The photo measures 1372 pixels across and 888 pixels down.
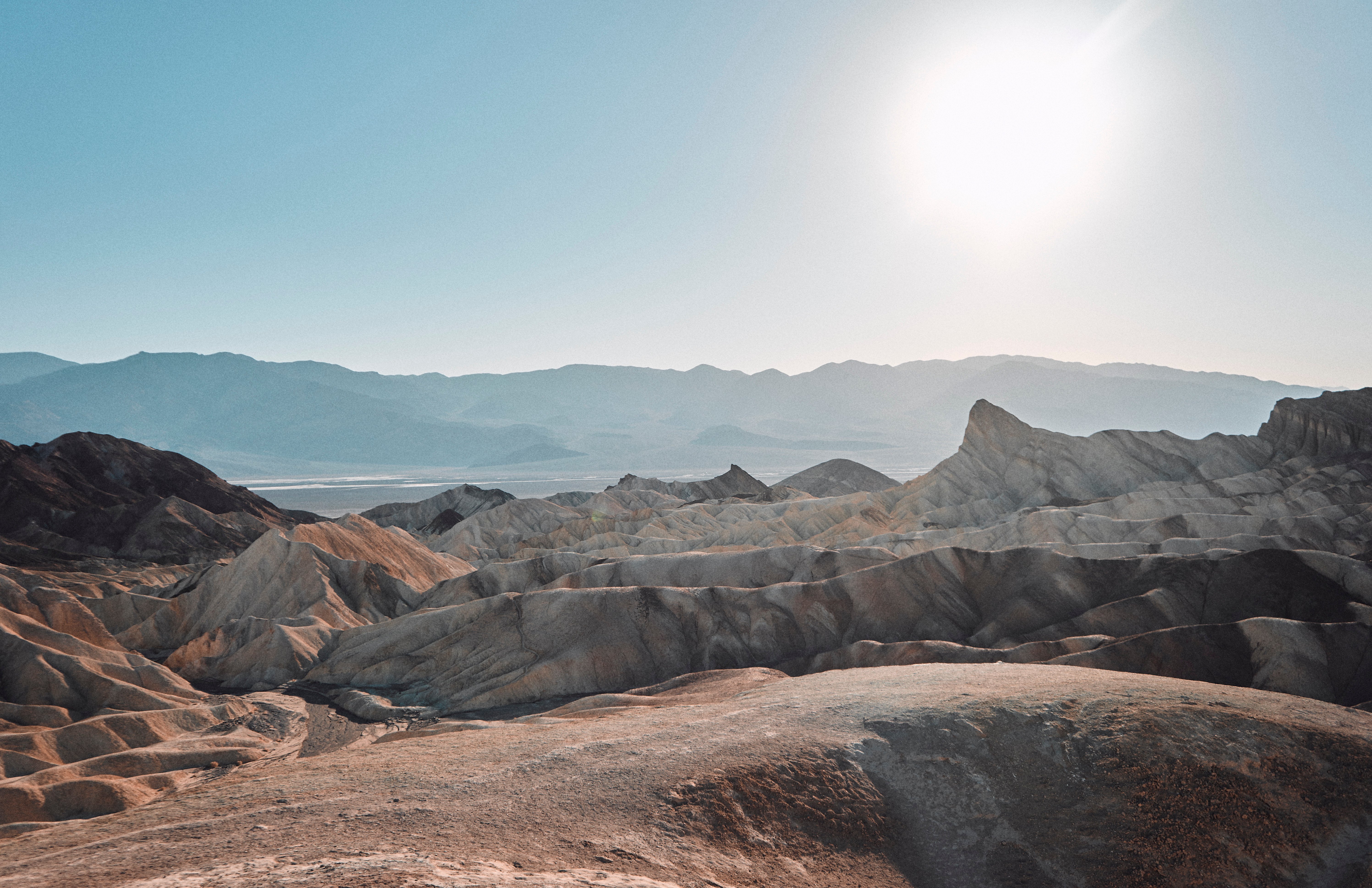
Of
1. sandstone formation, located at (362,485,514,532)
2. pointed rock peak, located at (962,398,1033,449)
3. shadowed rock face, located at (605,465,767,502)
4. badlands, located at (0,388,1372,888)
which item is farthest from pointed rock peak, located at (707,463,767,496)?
badlands, located at (0,388,1372,888)

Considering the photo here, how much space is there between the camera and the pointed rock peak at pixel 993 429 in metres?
68.8

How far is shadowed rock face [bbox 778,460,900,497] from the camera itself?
118188 millimetres

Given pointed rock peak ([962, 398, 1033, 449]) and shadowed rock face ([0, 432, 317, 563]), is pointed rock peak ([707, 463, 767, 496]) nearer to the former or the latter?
pointed rock peak ([962, 398, 1033, 449])

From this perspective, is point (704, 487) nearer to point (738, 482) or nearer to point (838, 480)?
point (738, 482)

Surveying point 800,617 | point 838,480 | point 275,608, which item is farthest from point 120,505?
point 838,480

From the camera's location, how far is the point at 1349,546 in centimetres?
3888

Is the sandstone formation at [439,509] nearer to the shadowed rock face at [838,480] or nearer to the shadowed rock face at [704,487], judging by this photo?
the shadowed rock face at [704,487]

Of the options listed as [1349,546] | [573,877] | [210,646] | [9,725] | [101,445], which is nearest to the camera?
[573,877]

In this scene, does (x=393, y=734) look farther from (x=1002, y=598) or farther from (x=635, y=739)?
(x=1002, y=598)

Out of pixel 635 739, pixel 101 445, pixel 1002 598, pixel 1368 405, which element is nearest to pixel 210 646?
pixel 635 739

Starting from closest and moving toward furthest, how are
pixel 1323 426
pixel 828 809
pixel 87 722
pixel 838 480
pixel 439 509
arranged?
pixel 828 809 → pixel 87 722 → pixel 1323 426 → pixel 439 509 → pixel 838 480

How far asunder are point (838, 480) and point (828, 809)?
111506 mm

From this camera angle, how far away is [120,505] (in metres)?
69.6

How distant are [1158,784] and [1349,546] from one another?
1441 inches
